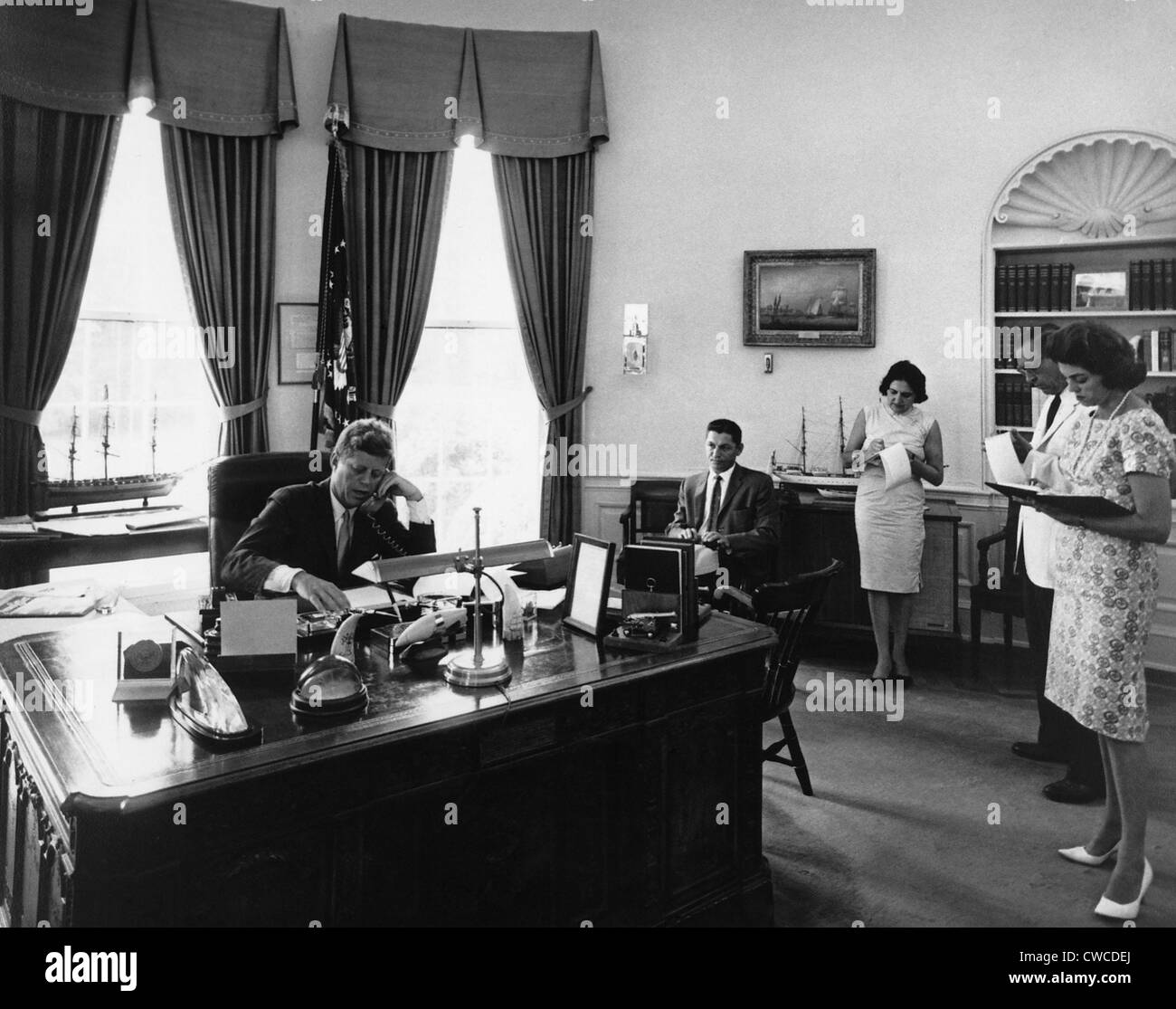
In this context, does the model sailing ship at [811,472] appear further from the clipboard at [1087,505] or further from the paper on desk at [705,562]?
the clipboard at [1087,505]

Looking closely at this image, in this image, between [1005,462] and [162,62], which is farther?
[162,62]

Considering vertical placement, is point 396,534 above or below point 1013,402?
below

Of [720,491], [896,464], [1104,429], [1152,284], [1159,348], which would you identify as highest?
[1152,284]

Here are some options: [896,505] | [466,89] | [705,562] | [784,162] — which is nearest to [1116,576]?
[705,562]

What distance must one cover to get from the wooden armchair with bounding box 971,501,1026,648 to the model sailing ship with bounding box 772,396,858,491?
83 cm

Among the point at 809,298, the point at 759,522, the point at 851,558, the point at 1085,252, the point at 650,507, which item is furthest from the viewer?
the point at 809,298

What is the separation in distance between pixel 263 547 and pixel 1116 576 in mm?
2671

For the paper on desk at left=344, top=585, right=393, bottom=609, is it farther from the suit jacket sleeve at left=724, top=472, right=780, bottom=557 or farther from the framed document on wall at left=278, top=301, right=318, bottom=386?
the framed document on wall at left=278, top=301, right=318, bottom=386

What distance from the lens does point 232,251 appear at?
207 inches

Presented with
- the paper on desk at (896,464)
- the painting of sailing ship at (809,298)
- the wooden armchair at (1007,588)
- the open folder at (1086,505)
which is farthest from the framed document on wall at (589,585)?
the painting of sailing ship at (809,298)

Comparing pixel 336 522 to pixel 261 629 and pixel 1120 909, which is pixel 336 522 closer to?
pixel 261 629

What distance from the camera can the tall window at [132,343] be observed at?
16.6 ft
